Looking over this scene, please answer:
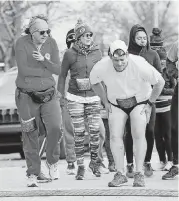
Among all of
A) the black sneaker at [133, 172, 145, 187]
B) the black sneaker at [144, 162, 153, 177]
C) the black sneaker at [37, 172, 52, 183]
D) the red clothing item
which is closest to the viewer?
the black sneaker at [133, 172, 145, 187]

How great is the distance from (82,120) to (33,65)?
3.61ft

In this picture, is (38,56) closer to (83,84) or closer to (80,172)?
(83,84)

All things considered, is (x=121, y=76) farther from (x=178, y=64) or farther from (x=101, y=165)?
(x=101, y=165)

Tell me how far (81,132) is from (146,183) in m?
1.13

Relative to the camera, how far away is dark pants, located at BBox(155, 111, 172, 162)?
12016 millimetres

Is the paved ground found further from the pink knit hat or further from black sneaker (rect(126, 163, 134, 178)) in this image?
the pink knit hat

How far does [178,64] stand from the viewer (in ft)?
34.3

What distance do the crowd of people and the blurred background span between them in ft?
88.2

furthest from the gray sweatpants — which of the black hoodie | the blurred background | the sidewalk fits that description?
the blurred background

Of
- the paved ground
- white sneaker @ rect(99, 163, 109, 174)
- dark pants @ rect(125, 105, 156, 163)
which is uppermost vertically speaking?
dark pants @ rect(125, 105, 156, 163)

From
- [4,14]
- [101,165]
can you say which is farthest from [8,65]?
[101,165]

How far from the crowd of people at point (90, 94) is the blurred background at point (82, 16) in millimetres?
26886

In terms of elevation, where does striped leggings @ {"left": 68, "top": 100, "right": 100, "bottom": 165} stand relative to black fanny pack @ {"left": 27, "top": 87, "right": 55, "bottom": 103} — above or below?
below

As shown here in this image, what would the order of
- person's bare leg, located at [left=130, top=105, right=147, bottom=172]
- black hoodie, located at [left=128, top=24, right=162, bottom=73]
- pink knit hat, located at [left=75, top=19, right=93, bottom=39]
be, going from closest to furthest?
person's bare leg, located at [left=130, top=105, right=147, bottom=172] < pink knit hat, located at [left=75, top=19, right=93, bottom=39] < black hoodie, located at [left=128, top=24, right=162, bottom=73]
